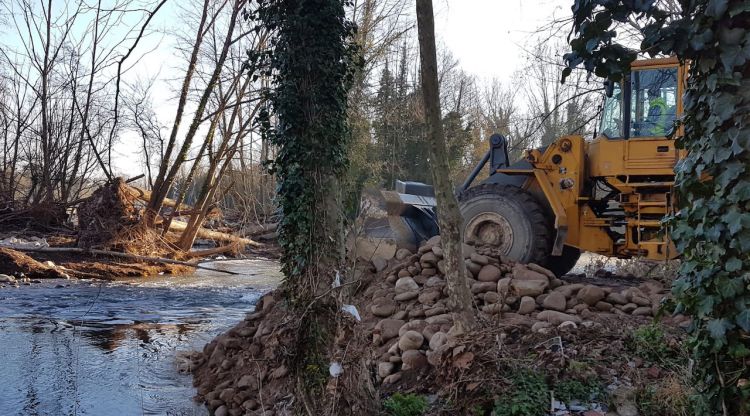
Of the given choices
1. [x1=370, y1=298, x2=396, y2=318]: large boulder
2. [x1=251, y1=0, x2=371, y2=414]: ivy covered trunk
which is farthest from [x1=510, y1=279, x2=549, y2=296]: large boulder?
[x1=251, y1=0, x2=371, y2=414]: ivy covered trunk

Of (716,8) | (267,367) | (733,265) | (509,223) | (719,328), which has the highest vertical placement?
(716,8)

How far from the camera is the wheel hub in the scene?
8531 mm

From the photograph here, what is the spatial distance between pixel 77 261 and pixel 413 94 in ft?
60.0

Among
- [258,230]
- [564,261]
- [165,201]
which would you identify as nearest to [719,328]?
[564,261]

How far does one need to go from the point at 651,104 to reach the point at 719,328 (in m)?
5.61

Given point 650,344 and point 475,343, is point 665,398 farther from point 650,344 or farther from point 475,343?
point 475,343

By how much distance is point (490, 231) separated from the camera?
28.5ft

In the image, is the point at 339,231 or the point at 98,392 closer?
the point at 339,231

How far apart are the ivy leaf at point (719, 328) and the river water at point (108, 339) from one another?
5.05 m

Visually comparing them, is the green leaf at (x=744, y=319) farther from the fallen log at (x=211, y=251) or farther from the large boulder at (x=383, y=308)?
the fallen log at (x=211, y=251)

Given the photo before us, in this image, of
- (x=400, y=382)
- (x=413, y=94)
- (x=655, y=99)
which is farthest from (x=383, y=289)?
(x=413, y=94)

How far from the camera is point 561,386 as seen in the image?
5156 mm

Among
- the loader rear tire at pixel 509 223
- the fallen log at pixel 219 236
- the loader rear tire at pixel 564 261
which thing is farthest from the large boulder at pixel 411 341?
the fallen log at pixel 219 236

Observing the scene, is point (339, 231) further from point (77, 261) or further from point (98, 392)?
point (77, 261)
